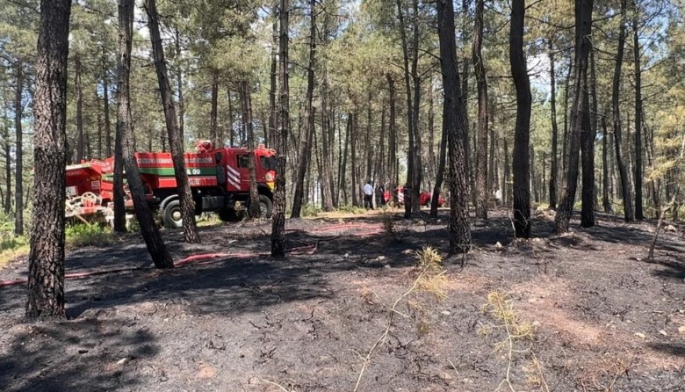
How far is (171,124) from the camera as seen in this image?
9.30 m

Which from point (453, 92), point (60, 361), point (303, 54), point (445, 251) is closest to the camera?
point (60, 361)

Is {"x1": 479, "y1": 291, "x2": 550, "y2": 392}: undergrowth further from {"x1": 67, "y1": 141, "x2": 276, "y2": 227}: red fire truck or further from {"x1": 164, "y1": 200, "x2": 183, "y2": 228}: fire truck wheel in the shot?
{"x1": 67, "y1": 141, "x2": 276, "y2": 227}: red fire truck

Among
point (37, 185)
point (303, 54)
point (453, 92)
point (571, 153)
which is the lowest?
point (37, 185)

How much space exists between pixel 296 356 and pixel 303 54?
51.4 ft

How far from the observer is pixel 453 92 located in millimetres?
7199

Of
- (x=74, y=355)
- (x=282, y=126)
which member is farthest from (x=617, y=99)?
(x=74, y=355)

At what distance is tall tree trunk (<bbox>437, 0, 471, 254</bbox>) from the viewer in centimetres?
718

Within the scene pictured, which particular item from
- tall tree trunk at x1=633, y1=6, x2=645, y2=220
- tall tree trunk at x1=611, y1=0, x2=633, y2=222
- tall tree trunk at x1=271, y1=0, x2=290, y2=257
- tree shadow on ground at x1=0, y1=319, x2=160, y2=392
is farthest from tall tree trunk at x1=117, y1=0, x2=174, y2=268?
tall tree trunk at x1=633, y1=6, x2=645, y2=220

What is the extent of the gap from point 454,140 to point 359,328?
3752 millimetres

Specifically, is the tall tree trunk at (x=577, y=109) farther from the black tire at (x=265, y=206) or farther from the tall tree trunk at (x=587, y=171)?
the black tire at (x=265, y=206)

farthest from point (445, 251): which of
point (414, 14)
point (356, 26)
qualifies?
point (356, 26)

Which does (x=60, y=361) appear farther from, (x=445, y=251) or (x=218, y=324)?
(x=445, y=251)

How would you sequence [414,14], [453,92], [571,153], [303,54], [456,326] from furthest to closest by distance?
[303,54] → [414,14] → [571,153] → [453,92] → [456,326]

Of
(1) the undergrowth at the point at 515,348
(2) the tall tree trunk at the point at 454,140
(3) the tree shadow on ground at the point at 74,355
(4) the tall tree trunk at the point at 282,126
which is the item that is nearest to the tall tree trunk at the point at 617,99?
(2) the tall tree trunk at the point at 454,140
